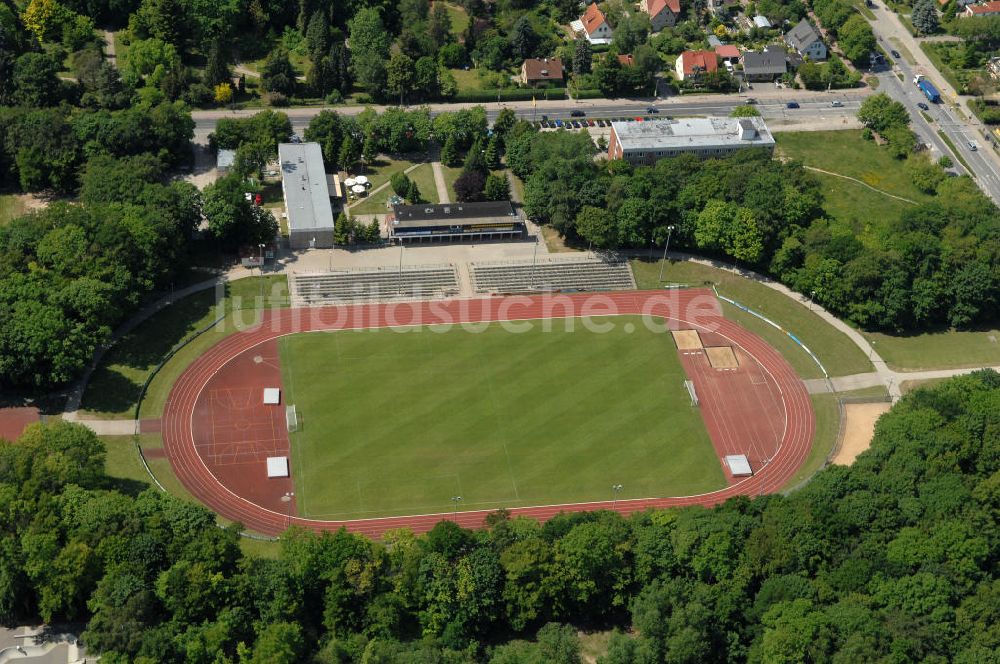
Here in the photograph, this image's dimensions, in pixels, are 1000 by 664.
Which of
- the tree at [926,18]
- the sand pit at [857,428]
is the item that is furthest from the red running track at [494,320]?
the tree at [926,18]

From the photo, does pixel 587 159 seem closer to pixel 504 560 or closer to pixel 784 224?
pixel 784 224

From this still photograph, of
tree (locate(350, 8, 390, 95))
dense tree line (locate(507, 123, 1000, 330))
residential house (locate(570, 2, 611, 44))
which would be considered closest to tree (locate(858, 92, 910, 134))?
dense tree line (locate(507, 123, 1000, 330))

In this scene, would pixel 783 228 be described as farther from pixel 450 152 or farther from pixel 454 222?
pixel 450 152

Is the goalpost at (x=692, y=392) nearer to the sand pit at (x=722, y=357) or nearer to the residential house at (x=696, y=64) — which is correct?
the sand pit at (x=722, y=357)

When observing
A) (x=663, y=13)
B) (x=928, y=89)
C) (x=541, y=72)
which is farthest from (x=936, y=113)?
(x=541, y=72)

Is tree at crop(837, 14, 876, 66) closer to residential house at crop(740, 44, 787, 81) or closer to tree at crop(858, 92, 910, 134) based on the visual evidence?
residential house at crop(740, 44, 787, 81)

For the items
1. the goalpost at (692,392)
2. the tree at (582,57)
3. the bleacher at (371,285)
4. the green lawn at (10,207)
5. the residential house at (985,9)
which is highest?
the residential house at (985,9)
